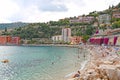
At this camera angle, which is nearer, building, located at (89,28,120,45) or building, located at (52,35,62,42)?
building, located at (89,28,120,45)

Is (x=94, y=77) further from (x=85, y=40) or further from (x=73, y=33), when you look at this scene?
(x=73, y=33)

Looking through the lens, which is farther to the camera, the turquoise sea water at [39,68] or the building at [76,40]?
the building at [76,40]

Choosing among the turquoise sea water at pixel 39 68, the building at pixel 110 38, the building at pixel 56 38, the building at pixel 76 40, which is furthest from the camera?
the building at pixel 56 38

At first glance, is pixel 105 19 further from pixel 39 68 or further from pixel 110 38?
pixel 39 68

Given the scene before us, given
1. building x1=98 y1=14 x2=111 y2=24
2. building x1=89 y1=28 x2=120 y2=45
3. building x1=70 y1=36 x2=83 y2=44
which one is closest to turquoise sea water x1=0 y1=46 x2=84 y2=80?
building x1=89 y1=28 x2=120 y2=45

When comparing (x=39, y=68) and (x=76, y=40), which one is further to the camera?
(x=76, y=40)

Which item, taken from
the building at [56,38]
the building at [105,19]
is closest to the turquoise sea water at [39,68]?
the building at [56,38]

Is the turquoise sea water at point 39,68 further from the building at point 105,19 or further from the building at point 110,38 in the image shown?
the building at point 105,19

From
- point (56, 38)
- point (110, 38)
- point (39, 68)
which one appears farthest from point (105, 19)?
point (39, 68)

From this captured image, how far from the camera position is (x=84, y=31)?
181 metres

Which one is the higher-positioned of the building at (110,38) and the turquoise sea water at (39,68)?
the building at (110,38)

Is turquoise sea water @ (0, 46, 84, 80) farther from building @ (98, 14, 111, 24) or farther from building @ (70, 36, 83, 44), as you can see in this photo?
building @ (98, 14, 111, 24)

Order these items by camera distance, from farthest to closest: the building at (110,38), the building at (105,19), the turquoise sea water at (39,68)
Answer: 1. the building at (105,19)
2. the building at (110,38)
3. the turquoise sea water at (39,68)

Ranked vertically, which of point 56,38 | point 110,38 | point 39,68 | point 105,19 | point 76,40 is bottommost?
point 76,40
